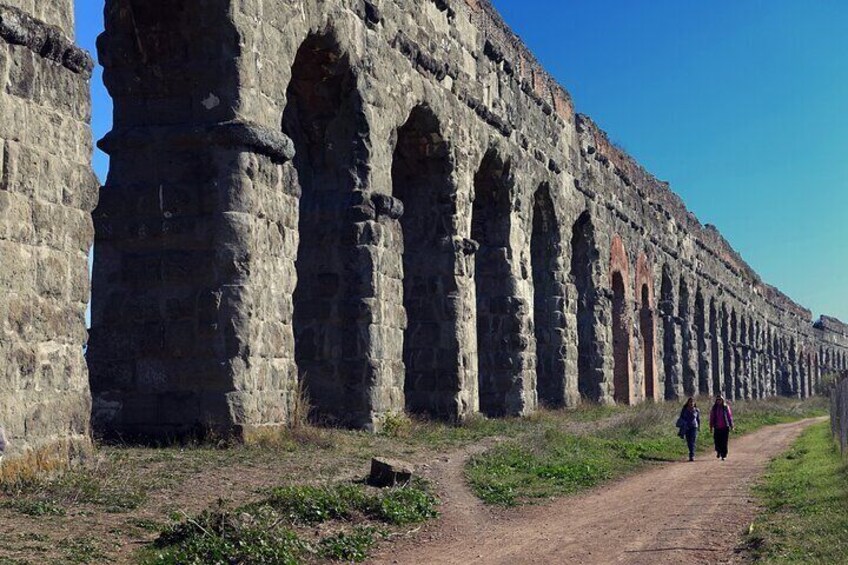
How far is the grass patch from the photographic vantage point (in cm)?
610

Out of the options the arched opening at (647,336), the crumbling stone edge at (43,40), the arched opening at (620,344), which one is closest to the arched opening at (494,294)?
the arched opening at (620,344)

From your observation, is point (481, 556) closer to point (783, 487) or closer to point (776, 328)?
point (783, 487)

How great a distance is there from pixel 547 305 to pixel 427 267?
19.5ft

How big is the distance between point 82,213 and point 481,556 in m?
3.68

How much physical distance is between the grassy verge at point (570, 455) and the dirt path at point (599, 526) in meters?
0.27

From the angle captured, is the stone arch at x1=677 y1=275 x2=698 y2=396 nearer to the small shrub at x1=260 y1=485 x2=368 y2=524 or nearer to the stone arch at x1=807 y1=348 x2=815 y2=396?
the small shrub at x1=260 y1=485 x2=368 y2=524

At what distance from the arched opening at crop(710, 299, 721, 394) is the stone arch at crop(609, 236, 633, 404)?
44.8 ft

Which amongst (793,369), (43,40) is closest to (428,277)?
(43,40)

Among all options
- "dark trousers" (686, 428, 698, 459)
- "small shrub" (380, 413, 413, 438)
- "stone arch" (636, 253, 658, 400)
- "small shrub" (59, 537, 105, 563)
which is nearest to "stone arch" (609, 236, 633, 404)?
"stone arch" (636, 253, 658, 400)

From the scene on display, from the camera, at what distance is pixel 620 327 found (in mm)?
25656

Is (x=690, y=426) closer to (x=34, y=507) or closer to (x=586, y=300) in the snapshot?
(x=586, y=300)

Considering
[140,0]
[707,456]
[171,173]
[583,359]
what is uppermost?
[140,0]

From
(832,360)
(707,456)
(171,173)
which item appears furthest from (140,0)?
(832,360)

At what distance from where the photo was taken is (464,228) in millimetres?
15773
